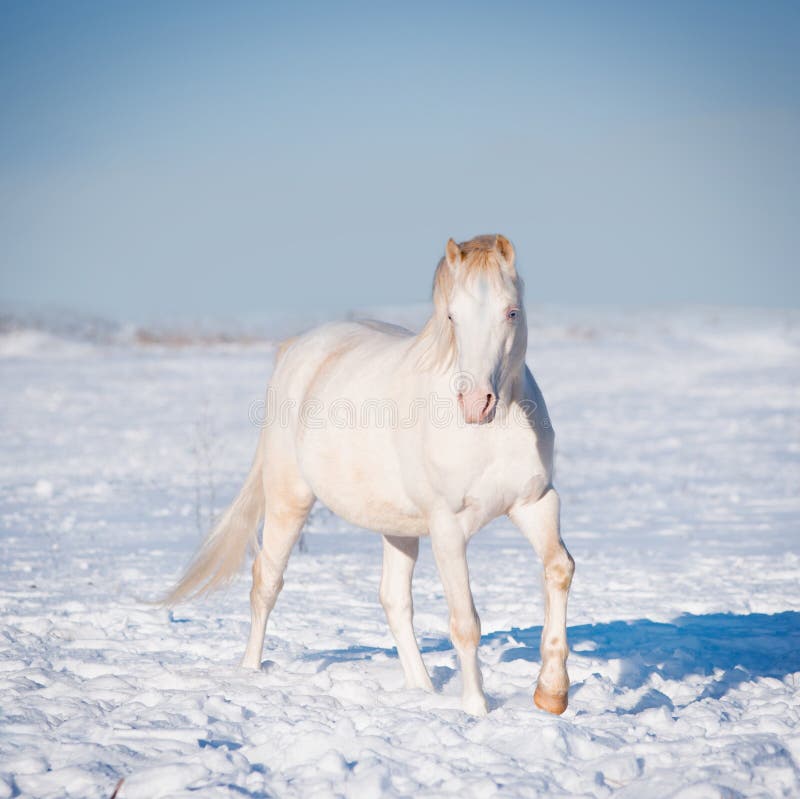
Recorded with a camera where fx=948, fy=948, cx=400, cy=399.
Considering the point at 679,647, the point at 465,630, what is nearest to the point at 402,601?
the point at 465,630

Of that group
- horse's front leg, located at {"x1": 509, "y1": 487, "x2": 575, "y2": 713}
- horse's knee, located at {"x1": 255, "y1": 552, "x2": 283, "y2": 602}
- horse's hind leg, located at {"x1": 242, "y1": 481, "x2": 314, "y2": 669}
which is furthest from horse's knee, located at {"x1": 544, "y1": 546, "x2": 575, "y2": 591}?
horse's knee, located at {"x1": 255, "y1": 552, "x2": 283, "y2": 602}

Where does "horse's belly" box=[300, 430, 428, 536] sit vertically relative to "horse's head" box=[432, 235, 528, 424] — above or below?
below

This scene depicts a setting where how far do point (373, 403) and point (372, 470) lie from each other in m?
0.29

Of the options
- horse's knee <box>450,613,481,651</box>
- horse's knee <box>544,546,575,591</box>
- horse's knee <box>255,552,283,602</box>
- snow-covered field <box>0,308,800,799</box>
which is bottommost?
snow-covered field <box>0,308,800,799</box>

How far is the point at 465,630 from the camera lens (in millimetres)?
3740

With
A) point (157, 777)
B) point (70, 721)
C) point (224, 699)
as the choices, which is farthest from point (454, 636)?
point (70, 721)

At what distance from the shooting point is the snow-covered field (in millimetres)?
3145

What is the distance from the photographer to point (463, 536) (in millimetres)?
3717

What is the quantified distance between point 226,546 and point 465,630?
1841 millimetres

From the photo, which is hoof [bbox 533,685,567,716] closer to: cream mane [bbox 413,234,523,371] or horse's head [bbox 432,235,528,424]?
horse's head [bbox 432,235,528,424]

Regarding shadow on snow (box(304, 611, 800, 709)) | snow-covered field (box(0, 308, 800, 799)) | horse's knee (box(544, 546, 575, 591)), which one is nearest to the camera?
snow-covered field (box(0, 308, 800, 799))

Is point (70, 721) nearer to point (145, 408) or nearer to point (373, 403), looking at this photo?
point (373, 403)

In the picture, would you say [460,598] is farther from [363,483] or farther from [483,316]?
[483,316]

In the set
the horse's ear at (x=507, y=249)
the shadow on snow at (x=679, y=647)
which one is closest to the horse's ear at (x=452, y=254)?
the horse's ear at (x=507, y=249)
